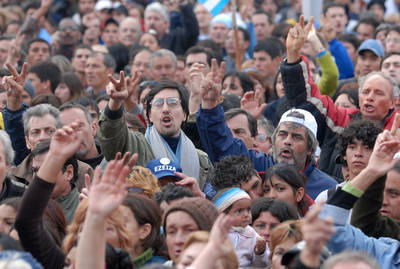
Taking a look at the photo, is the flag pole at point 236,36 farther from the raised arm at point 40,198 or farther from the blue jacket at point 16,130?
the raised arm at point 40,198

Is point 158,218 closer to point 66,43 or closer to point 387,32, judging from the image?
point 387,32

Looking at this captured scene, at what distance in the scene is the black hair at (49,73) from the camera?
10234mm

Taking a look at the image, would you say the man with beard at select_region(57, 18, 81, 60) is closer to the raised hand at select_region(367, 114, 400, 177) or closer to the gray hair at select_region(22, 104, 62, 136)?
the gray hair at select_region(22, 104, 62, 136)

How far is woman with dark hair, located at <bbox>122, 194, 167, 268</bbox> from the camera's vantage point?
4.99 metres

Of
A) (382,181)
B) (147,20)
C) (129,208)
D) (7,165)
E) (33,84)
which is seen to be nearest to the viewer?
(382,181)

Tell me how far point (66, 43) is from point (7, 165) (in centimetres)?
841

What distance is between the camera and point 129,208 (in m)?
5.05

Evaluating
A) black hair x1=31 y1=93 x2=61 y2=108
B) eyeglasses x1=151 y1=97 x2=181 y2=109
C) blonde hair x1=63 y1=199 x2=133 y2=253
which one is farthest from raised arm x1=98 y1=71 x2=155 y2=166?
black hair x1=31 y1=93 x2=61 y2=108

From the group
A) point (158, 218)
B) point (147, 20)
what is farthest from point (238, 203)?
point (147, 20)

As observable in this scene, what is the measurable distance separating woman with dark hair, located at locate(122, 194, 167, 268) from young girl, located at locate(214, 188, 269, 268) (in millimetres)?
591

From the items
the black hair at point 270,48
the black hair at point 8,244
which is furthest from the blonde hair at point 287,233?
the black hair at point 270,48

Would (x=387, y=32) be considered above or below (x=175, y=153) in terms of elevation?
above

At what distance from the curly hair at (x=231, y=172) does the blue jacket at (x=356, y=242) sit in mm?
1569

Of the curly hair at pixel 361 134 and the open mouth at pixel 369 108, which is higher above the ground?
the open mouth at pixel 369 108
